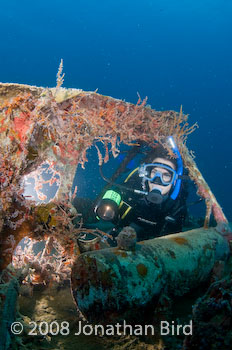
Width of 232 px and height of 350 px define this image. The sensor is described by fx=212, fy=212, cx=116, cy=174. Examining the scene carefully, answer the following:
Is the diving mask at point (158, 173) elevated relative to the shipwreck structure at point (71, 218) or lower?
elevated

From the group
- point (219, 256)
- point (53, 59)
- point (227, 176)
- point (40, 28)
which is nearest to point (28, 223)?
point (219, 256)

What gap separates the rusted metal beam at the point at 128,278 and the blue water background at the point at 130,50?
9111 centimetres

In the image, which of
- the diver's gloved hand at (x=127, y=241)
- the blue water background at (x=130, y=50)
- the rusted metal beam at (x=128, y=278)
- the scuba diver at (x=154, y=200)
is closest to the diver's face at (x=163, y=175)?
the scuba diver at (x=154, y=200)

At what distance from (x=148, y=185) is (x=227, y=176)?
261ft

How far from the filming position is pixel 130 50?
10512cm

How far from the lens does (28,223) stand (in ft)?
8.32

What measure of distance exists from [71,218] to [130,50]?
120 metres

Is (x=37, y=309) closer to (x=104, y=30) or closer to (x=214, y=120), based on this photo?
(x=214, y=120)

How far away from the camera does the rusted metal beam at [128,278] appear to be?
196 cm

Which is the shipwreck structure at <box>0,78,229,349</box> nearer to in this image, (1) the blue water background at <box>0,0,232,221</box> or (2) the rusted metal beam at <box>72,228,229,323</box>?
(2) the rusted metal beam at <box>72,228,229,323</box>

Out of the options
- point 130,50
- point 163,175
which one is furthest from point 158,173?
point 130,50

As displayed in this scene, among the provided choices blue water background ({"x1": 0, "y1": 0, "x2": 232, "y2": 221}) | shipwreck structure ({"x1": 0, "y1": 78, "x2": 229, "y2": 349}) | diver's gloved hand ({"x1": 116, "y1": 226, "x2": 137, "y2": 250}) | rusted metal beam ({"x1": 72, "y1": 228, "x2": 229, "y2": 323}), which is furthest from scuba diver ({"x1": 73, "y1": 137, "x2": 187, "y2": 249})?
blue water background ({"x1": 0, "y1": 0, "x2": 232, "y2": 221})

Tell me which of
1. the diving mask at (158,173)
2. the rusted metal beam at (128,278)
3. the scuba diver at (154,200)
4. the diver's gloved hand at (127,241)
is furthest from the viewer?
the diving mask at (158,173)

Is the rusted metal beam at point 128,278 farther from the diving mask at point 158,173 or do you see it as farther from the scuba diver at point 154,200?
the diving mask at point 158,173
